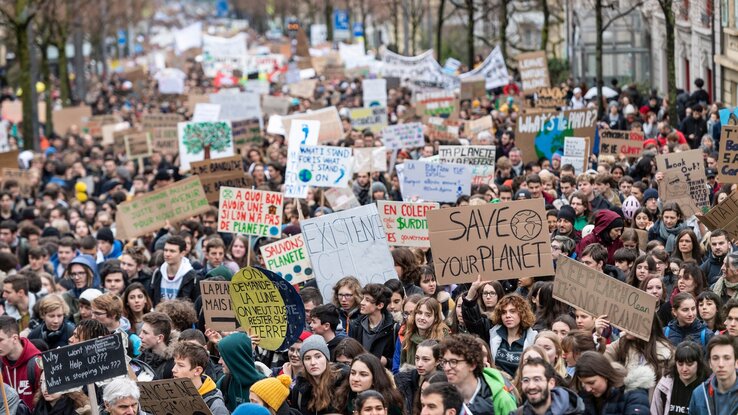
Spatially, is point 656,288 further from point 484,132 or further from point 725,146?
point 484,132

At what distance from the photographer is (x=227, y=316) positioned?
37.6 feet

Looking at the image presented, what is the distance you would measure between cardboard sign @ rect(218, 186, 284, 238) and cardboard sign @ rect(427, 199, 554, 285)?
421 cm

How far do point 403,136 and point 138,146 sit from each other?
21.8 ft

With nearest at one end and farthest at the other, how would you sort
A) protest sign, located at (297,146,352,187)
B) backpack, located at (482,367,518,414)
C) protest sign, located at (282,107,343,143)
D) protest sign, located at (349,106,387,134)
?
backpack, located at (482,367,518,414) → protest sign, located at (297,146,352,187) → protest sign, located at (282,107,343,143) → protest sign, located at (349,106,387,134)

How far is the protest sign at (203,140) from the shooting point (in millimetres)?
24906

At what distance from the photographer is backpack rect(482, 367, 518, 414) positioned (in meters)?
8.13

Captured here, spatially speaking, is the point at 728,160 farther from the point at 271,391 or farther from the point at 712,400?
the point at 271,391

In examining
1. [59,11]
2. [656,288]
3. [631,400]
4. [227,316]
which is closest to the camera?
[631,400]

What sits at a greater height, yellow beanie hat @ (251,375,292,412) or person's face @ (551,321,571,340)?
person's face @ (551,321,571,340)

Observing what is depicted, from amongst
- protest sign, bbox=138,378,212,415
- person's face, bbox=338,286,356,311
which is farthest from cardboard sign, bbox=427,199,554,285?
protest sign, bbox=138,378,212,415

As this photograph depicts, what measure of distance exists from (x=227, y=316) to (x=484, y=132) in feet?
47.1

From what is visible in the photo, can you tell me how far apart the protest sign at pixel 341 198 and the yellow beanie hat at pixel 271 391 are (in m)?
10.1

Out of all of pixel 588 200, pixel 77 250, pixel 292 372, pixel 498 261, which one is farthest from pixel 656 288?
pixel 77 250

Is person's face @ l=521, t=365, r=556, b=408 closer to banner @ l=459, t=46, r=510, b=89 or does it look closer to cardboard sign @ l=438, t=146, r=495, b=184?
cardboard sign @ l=438, t=146, r=495, b=184
